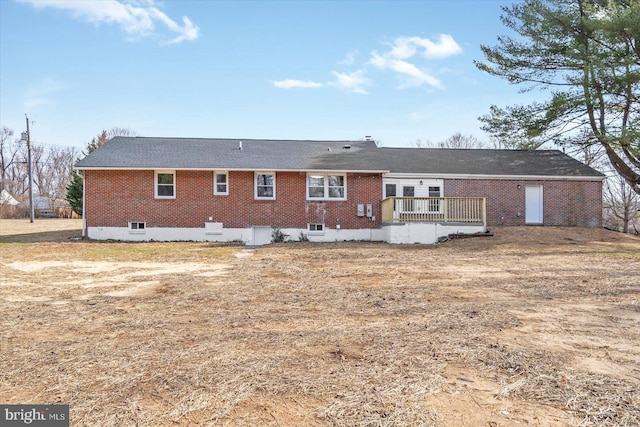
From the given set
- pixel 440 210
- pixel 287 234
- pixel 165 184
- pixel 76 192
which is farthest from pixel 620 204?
pixel 76 192

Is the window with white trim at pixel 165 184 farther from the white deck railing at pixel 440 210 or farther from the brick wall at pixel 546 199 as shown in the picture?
the brick wall at pixel 546 199

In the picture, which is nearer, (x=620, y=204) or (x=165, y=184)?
(x=165, y=184)

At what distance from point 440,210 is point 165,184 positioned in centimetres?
1237

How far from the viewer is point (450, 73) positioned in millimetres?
21359

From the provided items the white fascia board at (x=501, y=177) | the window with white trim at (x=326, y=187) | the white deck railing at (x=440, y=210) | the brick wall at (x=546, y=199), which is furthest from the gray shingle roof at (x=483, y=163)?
the window with white trim at (x=326, y=187)

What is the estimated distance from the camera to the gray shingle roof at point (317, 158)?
17938mm

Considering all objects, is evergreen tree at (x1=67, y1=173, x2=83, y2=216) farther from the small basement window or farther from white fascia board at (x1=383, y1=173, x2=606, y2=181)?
white fascia board at (x1=383, y1=173, x2=606, y2=181)

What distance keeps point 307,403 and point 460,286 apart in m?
5.56

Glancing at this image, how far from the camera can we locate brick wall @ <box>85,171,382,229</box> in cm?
1759

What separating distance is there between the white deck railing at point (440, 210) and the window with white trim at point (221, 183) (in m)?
7.42

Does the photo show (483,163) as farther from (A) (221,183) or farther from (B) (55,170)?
(B) (55,170)

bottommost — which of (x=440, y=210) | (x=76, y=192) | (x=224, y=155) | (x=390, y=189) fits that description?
(x=440, y=210)

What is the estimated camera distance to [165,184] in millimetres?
17812

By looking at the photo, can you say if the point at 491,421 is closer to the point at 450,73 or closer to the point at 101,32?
the point at 101,32
